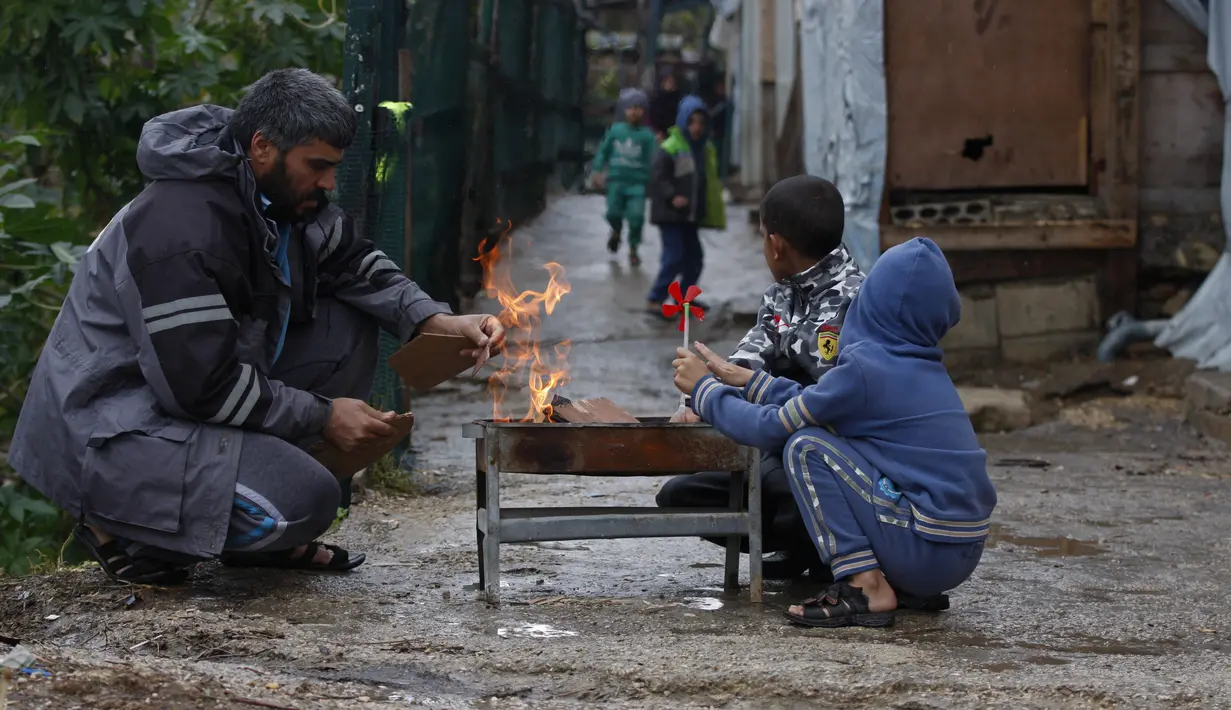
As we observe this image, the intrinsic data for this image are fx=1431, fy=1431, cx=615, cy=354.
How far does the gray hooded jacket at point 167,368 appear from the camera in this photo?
4.00 meters

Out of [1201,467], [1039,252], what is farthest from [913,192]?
[1201,467]

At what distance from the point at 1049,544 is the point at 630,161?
9472 mm

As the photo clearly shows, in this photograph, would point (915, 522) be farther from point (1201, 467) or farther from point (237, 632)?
point (1201, 467)

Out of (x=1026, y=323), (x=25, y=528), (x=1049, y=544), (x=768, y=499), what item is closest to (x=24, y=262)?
(x=25, y=528)

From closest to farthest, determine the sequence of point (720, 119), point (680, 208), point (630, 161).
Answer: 1. point (680, 208)
2. point (630, 161)
3. point (720, 119)

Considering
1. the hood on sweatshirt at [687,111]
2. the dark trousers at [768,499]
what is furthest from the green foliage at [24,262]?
the hood on sweatshirt at [687,111]

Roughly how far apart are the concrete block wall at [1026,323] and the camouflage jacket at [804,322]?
493 cm

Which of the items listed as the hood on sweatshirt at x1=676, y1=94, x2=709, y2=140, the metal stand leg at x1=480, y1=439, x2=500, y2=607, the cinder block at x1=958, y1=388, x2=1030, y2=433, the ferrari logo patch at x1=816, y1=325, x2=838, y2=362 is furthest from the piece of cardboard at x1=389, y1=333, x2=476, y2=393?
the hood on sweatshirt at x1=676, y1=94, x2=709, y2=140

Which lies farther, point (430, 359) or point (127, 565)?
point (430, 359)

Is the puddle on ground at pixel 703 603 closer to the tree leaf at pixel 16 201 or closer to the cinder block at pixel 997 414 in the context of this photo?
the tree leaf at pixel 16 201

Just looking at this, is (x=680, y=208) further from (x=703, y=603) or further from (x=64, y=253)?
(x=703, y=603)

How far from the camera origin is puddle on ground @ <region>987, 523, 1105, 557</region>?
16.8ft

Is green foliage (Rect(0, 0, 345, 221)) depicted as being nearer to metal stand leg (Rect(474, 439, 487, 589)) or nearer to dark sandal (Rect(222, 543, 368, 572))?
dark sandal (Rect(222, 543, 368, 572))

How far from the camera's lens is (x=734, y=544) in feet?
14.6
